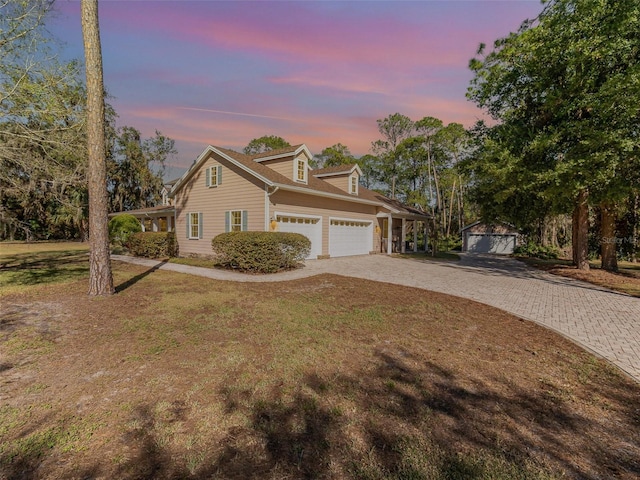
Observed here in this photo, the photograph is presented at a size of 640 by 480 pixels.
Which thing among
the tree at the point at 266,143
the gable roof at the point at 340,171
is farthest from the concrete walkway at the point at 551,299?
the tree at the point at 266,143

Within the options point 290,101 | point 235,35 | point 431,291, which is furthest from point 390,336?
point 290,101

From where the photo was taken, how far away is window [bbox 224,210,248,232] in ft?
45.9

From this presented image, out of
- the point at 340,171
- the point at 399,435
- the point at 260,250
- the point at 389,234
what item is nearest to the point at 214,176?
the point at 260,250

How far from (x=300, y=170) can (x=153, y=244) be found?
900 centimetres

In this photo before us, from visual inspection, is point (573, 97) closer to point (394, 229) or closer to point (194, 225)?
point (394, 229)

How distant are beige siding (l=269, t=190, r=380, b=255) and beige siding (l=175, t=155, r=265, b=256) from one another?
2.86ft

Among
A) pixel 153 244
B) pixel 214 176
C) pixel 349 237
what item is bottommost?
pixel 153 244

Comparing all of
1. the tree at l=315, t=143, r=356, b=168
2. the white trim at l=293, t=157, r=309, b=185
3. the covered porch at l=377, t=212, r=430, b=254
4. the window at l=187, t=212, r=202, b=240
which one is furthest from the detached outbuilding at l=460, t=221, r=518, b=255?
the window at l=187, t=212, r=202, b=240

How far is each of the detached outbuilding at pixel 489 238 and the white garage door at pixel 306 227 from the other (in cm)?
1910

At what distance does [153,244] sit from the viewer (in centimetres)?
1590

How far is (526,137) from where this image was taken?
12.2 m

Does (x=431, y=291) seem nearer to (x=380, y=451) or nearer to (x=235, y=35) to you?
(x=380, y=451)

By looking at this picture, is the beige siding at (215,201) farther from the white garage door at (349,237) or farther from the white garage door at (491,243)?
the white garage door at (491,243)

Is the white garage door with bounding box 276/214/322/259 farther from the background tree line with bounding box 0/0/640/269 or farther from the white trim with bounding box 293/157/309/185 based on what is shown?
the background tree line with bounding box 0/0/640/269
